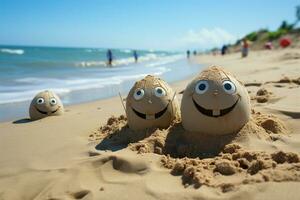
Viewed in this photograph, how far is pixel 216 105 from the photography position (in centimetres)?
523

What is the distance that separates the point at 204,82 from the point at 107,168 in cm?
165

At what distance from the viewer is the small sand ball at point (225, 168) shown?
4367 mm

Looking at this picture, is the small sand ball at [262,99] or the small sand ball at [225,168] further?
the small sand ball at [262,99]

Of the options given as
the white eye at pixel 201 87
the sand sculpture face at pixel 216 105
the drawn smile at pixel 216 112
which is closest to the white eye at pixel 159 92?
the sand sculpture face at pixel 216 105

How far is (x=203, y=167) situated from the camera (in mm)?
4520

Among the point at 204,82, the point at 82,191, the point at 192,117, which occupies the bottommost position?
the point at 82,191

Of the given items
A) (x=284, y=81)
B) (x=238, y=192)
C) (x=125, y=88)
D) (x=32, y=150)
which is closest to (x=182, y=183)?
(x=238, y=192)

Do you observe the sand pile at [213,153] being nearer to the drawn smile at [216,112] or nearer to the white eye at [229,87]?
the drawn smile at [216,112]

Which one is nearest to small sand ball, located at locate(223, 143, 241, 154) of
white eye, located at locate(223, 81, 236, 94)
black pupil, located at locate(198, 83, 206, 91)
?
white eye, located at locate(223, 81, 236, 94)

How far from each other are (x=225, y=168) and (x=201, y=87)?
4.32 ft

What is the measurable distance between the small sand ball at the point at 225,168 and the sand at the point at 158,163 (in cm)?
1

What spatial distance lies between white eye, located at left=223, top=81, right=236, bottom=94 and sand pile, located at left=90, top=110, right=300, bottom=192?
530 mm

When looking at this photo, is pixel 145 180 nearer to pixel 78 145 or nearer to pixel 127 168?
pixel 127 168

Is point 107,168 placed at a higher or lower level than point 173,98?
lower
